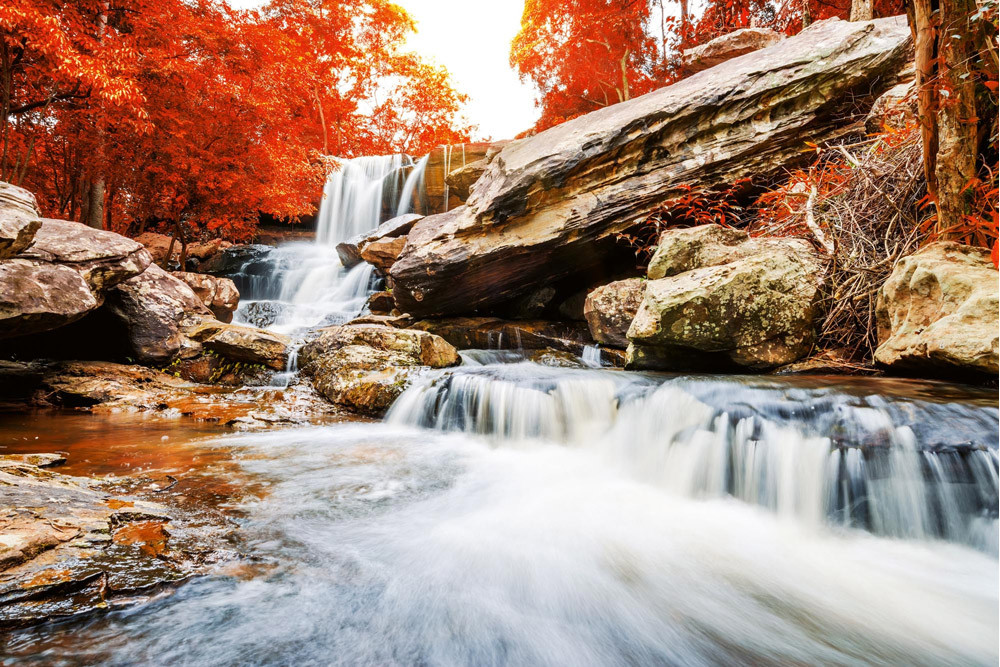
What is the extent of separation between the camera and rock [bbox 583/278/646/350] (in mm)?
6184

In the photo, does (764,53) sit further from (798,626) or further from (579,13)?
(579,13)

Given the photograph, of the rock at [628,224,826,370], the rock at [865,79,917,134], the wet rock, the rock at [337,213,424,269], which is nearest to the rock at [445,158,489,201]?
the rock at [337,213,424,269]

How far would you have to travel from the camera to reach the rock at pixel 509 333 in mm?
7230

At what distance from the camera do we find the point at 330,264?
13.1 m

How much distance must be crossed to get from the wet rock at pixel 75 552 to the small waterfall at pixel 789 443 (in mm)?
3006

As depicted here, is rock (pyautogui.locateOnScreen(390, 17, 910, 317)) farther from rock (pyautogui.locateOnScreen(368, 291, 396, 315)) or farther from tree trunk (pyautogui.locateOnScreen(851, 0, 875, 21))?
rock (pyautogui.locateOnScreen(368, 291, 396, 315))

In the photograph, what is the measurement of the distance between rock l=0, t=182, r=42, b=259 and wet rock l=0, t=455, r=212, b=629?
2406 millimetres

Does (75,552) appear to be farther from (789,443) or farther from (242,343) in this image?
(242,343)

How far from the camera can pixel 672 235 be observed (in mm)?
5461

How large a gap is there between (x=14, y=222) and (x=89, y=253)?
2108 mm

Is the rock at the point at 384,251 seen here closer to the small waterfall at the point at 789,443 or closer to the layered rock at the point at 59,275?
the layered rock at the point at 59,275

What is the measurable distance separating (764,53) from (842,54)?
43.7 inches

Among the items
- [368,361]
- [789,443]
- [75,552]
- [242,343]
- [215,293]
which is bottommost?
[75,552]

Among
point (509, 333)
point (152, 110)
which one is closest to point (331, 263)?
point (152, 110)
